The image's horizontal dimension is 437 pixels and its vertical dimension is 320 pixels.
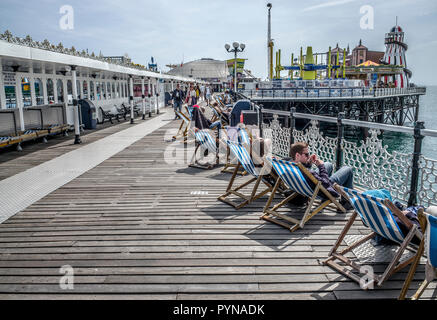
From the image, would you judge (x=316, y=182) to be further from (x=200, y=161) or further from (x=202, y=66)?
(x=202, y=66)

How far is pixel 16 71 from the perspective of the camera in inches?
387

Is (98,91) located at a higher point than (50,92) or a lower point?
higher

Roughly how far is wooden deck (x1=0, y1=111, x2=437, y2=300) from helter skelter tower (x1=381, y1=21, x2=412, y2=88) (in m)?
70.1

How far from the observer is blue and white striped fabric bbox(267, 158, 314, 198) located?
379 cm

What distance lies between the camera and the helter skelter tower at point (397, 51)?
6381 centimetres

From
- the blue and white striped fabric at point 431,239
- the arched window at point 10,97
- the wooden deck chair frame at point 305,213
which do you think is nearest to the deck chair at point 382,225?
the blue and white striped fabric at point 431,239

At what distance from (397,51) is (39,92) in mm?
68541

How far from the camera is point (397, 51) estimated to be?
2520 inches

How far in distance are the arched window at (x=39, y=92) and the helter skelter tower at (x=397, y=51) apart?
66371 mm

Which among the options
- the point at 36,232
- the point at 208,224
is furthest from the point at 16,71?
the point at 208,224

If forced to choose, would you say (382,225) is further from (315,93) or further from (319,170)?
(315,93)

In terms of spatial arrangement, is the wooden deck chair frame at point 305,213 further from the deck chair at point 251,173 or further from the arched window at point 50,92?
the arched window at point 50,92

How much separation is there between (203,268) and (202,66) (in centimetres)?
13858

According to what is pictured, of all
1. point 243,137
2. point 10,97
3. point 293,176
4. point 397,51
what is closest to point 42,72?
point 10,97
